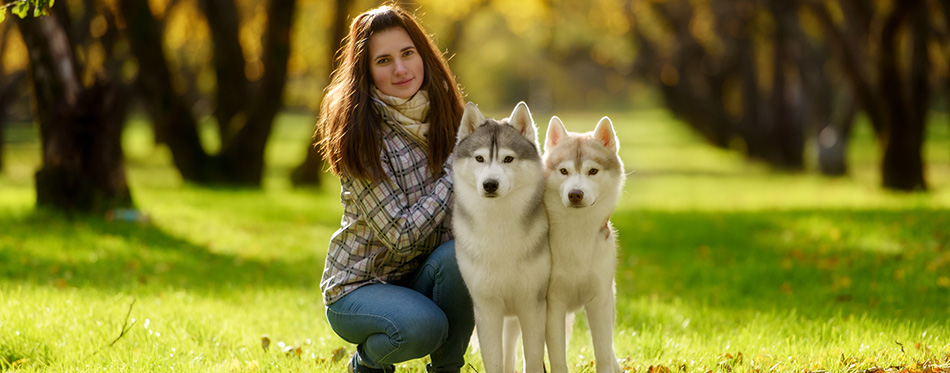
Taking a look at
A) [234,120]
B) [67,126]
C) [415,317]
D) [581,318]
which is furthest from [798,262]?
[234,120]

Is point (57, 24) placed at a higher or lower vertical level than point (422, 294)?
higher

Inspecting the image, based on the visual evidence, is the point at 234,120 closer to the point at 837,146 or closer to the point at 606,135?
the point at 606,135

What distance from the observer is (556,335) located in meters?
3.54

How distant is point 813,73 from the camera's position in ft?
56.7

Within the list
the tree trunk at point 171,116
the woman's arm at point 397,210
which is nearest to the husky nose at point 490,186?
the woman's arm at point 397,210

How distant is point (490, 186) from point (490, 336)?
70 cm

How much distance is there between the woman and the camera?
142 inches

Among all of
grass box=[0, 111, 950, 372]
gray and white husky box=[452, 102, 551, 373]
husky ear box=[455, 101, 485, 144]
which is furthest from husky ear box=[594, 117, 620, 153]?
grass box=[0, 111, 950, 372]

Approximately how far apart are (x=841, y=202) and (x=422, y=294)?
9.35 m

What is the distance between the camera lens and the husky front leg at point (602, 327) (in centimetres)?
359

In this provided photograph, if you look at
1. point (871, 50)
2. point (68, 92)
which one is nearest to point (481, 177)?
point (68, 92)

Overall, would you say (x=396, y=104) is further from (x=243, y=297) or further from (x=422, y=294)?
(x=243, y=297)

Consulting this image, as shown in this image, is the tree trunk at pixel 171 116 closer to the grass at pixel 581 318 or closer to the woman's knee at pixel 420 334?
the grass at pixel 581 318

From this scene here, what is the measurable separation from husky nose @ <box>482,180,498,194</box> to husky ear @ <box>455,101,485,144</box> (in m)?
0.36
